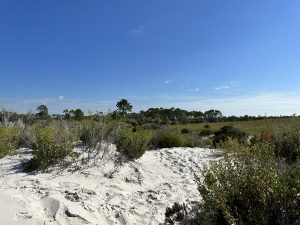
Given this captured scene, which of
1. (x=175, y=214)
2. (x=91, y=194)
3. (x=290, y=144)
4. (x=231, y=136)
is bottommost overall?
(x=175, y=214)

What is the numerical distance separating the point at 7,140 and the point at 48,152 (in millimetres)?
2446

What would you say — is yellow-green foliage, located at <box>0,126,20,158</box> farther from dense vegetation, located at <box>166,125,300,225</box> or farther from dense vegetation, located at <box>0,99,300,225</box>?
dense vegetation, located at <box>166,125,300,225</box>

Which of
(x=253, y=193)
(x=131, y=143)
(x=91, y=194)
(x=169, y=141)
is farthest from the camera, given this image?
(x=169, y=141)

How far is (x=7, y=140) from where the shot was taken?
9.86 m

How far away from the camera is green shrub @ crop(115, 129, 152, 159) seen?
32.0 ft

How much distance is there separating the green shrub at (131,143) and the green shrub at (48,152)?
5.40ft

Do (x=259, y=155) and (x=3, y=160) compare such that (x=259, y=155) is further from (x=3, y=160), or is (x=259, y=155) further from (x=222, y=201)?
(x=3, y=160)

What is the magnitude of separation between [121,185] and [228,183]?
3.84 meters

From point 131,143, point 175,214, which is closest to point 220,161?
point 175,214

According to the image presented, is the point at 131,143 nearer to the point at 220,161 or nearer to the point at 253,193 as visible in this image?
the point at 220,161

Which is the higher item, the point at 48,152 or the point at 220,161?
the point at 220,161

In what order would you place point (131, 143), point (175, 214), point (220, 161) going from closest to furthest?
point (220, 161) < point (175, 214) < point (131, 143)

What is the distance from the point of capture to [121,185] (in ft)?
25.6

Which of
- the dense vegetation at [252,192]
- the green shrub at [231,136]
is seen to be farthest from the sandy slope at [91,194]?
the green shrub at [231,136]
